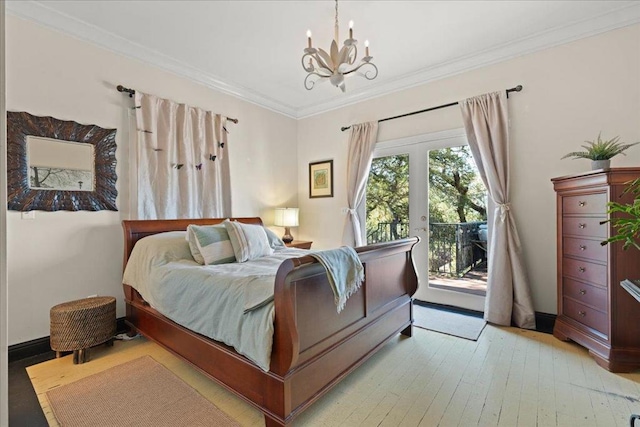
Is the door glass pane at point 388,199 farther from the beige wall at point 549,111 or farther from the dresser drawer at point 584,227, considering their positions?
the dresser drawer at point 584,227

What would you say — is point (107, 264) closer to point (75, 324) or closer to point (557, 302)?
point (75, 324)

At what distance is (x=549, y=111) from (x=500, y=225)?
1.22 meters

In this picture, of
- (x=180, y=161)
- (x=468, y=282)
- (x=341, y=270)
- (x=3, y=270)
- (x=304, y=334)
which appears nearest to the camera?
(x=3, y=270)

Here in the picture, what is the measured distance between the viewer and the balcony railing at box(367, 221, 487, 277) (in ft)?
11.0

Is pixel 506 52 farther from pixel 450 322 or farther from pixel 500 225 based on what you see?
pixel 450 322

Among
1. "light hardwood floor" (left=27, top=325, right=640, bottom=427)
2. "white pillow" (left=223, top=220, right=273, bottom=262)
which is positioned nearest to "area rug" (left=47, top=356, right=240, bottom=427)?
"light hardwood floor" (left=27, top=325, right=640, bottom=427)

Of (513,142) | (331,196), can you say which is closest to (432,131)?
(513,142)

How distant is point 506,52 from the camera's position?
9.96 feet

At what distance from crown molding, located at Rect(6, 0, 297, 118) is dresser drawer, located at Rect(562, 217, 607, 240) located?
3.91 meters

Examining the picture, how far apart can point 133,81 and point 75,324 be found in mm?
2354

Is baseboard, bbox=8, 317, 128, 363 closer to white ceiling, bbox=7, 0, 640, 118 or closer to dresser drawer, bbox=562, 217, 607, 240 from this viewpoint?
white ceiling, bbox=7, 0, 640, 118

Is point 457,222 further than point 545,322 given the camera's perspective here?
Yes

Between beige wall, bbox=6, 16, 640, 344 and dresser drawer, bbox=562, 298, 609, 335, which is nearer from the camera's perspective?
dresser drawer, bbox=562, 298, 609, 335

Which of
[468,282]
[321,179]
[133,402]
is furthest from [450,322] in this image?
[133,402]
